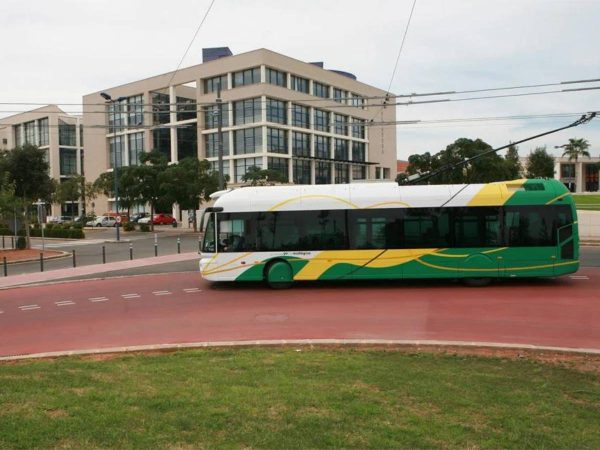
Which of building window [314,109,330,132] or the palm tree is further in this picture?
the palm tree

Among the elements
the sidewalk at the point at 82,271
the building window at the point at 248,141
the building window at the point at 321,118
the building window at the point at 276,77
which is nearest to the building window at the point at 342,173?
the building window at the point at 321,118

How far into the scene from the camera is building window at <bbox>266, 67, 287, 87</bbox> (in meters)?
62.3

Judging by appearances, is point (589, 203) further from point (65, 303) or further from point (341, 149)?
point (65, 303)

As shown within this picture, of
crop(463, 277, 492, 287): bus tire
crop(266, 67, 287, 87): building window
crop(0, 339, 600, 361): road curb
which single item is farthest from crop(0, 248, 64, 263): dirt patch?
crop(266, 67, 287, 87): building window

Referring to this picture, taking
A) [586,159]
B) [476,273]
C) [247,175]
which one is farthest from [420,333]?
[586,159]

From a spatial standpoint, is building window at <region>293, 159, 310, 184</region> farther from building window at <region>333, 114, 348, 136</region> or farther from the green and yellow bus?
the green and yellow bus

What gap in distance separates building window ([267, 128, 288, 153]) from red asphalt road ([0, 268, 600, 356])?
1874 inches

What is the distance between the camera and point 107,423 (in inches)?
192

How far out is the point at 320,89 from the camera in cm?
7081

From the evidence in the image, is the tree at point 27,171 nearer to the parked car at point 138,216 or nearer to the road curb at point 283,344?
the road curb at point 283,344

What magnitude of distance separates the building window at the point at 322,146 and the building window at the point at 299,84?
6.54 m

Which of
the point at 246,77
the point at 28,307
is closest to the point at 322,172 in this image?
the point at 246,77

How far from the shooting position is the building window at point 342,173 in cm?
7406

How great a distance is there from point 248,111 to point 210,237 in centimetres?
4972
